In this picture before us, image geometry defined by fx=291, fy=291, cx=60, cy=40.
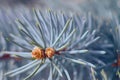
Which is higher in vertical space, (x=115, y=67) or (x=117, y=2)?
(x=117, y=2)

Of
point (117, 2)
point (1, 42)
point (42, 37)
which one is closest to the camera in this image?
point (42, 37)

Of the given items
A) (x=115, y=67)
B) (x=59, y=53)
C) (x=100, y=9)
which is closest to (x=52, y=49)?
(x=59, y=53)

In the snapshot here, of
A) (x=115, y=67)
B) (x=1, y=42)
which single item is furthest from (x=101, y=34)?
(x=1, y=42)

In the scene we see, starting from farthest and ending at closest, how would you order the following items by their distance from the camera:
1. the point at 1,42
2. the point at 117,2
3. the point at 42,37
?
the point at 117,2 → the point at 1,42 → the point at 42,37

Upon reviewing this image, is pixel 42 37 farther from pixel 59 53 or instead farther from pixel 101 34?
pixel 101 34

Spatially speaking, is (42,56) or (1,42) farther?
(1,42)

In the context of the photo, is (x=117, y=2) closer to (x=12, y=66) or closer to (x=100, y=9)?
(x=100, y=9)

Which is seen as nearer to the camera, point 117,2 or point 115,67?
point 115,67

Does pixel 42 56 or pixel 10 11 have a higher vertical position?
pixel 10 11
